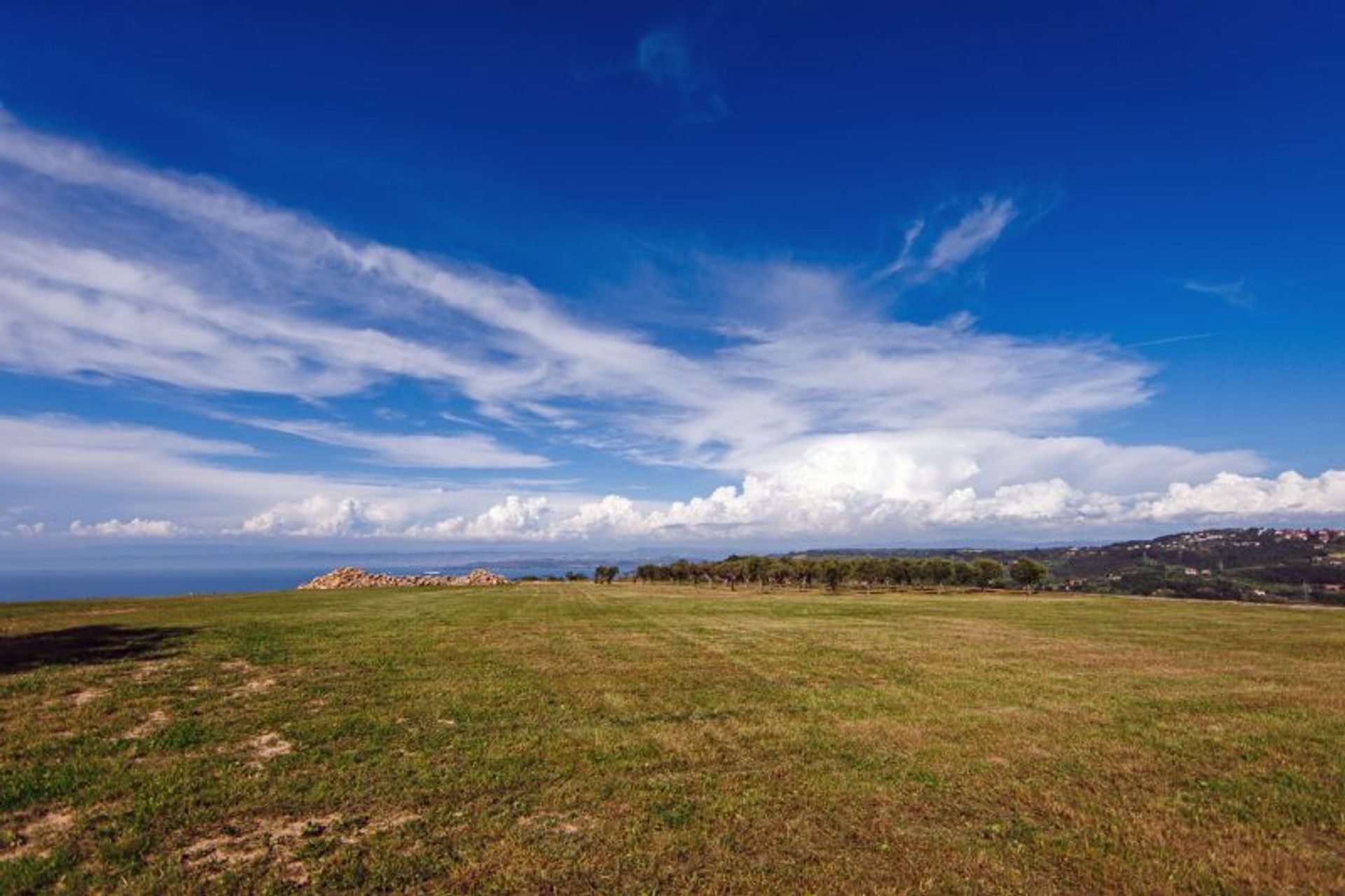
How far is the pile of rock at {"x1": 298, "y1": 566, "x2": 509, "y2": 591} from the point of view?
9862 cm

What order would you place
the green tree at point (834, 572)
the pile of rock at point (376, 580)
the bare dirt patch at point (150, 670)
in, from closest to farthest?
the bare dirt patch at point (150, 670)
the pile of rock at point (376, 580)
the green tree at point (834, 572)

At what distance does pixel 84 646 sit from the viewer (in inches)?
1205

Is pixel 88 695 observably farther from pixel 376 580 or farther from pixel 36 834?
pixel 376 580

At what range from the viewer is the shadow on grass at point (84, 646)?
26234 millimetres

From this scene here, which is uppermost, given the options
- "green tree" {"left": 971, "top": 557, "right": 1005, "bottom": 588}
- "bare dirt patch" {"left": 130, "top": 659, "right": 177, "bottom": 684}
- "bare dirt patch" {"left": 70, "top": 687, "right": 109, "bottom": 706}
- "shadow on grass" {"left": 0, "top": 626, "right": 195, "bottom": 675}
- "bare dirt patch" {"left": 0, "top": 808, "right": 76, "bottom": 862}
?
"shadow on grass" {"left": 0, "top": 626, "right": 195, "bottom": 675}

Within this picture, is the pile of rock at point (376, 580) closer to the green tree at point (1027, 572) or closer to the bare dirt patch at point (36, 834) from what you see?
the bare dirt patch at point (36, 834)

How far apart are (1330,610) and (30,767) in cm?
9799

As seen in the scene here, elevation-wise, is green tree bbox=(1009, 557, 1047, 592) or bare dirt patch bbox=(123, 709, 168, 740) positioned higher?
bare dirt patch bbox=(123, 709, 168, 740)

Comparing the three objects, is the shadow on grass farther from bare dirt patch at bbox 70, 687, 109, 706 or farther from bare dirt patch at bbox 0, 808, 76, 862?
bare dirt patch at bbox 0, 808, 76, 862

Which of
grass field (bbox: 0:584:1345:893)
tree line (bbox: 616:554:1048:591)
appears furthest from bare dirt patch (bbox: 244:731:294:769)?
tree line (bbox: 616:554:1048:591)

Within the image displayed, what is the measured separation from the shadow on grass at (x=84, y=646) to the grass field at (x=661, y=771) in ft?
0.92

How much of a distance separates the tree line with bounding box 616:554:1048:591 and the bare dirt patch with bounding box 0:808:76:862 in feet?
363

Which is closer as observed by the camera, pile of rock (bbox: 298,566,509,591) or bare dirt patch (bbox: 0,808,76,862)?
bare dirt patch (bbox: 0,808,76,862)

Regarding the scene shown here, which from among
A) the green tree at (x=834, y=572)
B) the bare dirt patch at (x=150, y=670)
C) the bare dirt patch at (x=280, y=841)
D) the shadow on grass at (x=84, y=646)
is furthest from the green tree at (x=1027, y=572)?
the bare dirt patch at (x=280, y=841)
